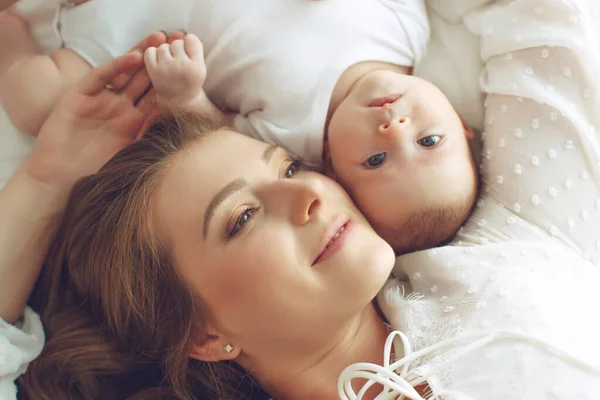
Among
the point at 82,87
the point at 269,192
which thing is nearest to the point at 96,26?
the point at 82,87

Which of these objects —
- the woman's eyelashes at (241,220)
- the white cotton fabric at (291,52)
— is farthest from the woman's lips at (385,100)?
the woman's eyelashes at (241,220)

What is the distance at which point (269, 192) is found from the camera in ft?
2.70

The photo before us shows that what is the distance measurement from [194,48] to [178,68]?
0.17 feet

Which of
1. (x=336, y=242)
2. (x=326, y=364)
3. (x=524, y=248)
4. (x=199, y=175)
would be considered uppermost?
(x=199, y=175)

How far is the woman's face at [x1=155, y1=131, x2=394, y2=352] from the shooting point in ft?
2.60

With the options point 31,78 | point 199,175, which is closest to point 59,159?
point 31,78

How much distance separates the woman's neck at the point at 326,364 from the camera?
2.94 feet

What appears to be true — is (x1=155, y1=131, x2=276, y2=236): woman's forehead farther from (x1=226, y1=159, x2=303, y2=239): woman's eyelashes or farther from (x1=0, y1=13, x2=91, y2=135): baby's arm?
(x1=0, y1=13, x2=91, y2=135): baby's arm

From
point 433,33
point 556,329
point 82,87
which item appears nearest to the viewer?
point 556,329

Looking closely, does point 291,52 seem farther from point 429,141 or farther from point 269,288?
point 269,288

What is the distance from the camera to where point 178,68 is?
101 cm

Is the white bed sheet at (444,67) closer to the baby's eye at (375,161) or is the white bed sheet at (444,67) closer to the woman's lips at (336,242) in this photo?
the baby's eye at (375,161)

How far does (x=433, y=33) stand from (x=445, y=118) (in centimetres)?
32

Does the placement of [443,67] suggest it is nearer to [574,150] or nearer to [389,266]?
[574,150]
